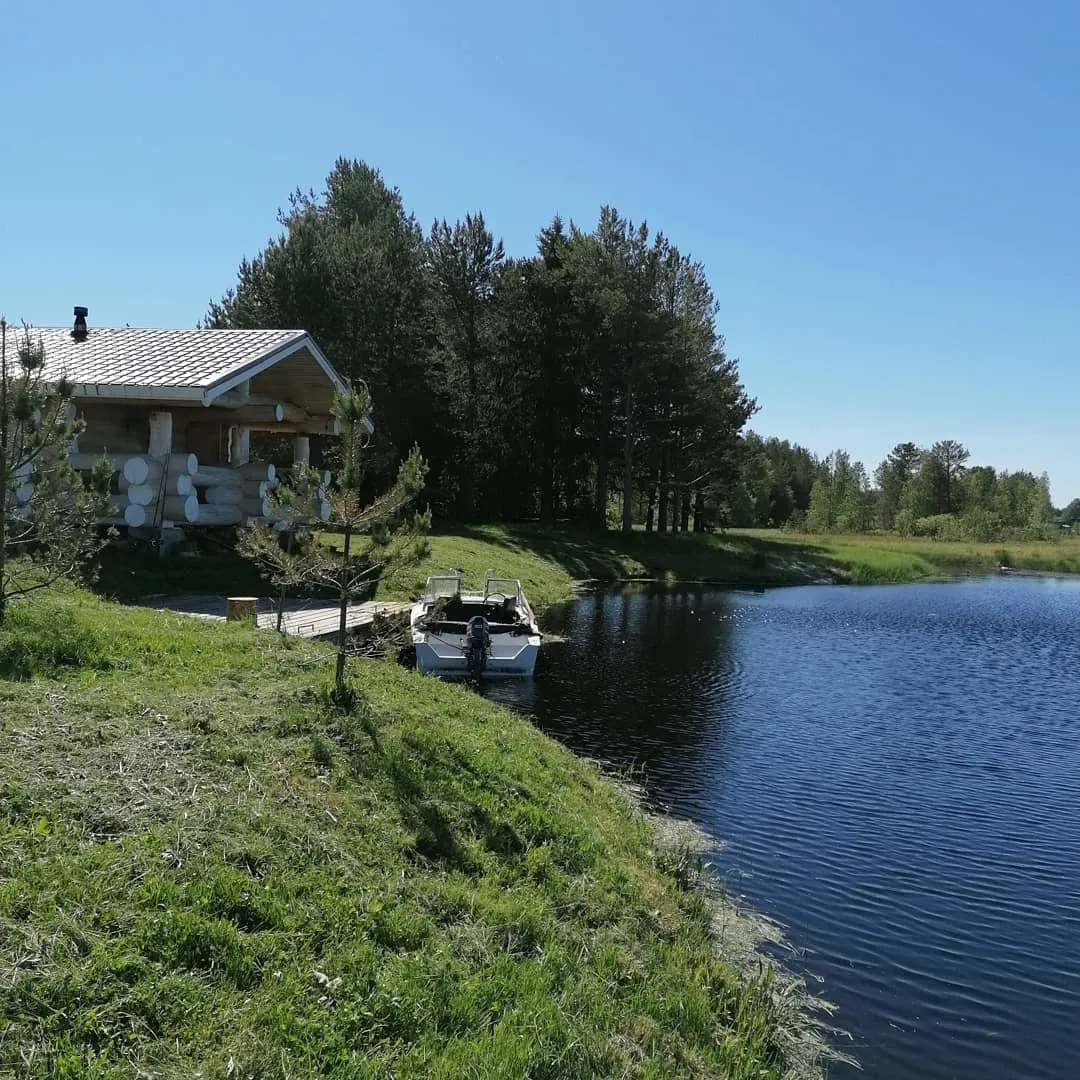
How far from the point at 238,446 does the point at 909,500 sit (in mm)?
87452

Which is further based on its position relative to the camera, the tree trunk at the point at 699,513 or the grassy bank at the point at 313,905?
the tree trunk at the point at 699,513

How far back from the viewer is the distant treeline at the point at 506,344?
46688 millimetres

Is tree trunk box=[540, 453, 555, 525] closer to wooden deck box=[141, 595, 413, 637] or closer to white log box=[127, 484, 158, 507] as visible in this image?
wooden deck box=[141, 595, 413, 637]

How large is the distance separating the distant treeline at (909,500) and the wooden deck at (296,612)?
66.7 metres

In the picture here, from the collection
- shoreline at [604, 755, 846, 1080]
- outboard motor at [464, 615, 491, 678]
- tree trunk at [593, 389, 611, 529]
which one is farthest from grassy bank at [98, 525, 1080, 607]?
shoreline at [604, 755, 846, 1080]

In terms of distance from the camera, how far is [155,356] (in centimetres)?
2264

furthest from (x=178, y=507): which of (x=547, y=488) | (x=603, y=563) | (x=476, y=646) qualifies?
(x=547, y=488)

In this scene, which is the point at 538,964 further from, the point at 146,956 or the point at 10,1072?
the point at 10,1072

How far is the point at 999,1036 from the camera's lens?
7.18m

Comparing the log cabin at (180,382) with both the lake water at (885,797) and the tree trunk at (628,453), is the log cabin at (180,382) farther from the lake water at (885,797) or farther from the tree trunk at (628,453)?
the tree trunk at (628,453)

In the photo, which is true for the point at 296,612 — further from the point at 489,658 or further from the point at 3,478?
the point at 3,478

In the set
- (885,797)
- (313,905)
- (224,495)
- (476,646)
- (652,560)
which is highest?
(224,495)

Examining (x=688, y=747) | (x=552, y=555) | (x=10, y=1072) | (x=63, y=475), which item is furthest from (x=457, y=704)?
(x=552, y=555)

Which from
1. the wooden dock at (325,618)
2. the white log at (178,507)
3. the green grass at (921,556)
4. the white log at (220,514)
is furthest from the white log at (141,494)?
the green grass at (921,556)
